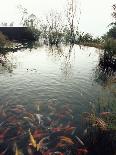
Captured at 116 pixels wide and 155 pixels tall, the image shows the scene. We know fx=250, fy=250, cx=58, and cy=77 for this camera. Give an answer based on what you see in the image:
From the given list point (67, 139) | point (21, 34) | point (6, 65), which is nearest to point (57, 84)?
point (6, 65)

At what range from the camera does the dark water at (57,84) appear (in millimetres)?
10844

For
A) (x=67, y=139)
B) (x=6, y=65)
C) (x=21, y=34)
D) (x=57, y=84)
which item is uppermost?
(x=21, y=34)

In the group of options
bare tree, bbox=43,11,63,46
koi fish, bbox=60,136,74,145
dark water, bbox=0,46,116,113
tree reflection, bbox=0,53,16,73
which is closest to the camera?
koi fish, bbox=60,136,74,145

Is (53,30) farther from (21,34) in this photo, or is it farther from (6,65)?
(6,65)

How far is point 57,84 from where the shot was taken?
1353 centimetres

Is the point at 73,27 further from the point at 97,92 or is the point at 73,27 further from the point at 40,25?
the point at 97,92

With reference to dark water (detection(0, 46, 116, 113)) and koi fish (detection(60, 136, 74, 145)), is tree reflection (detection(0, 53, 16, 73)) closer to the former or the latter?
dark water (detection(0, 46, 116, 113))

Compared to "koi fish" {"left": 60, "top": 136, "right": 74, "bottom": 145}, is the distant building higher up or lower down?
higher up

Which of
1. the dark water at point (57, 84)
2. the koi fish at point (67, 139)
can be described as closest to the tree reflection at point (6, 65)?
the dark water at point (57, 84)

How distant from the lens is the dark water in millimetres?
10844

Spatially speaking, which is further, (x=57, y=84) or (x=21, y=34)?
(x=21, y=34)

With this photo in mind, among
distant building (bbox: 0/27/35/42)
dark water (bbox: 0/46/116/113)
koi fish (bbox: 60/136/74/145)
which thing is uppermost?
distant building (bbox: 0/27/35/42)

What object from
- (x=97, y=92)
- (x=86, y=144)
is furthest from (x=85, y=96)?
(x=86, y=144)

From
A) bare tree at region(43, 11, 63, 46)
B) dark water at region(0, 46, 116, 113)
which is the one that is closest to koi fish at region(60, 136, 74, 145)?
dark water at region(0, 46, 116, 113)
